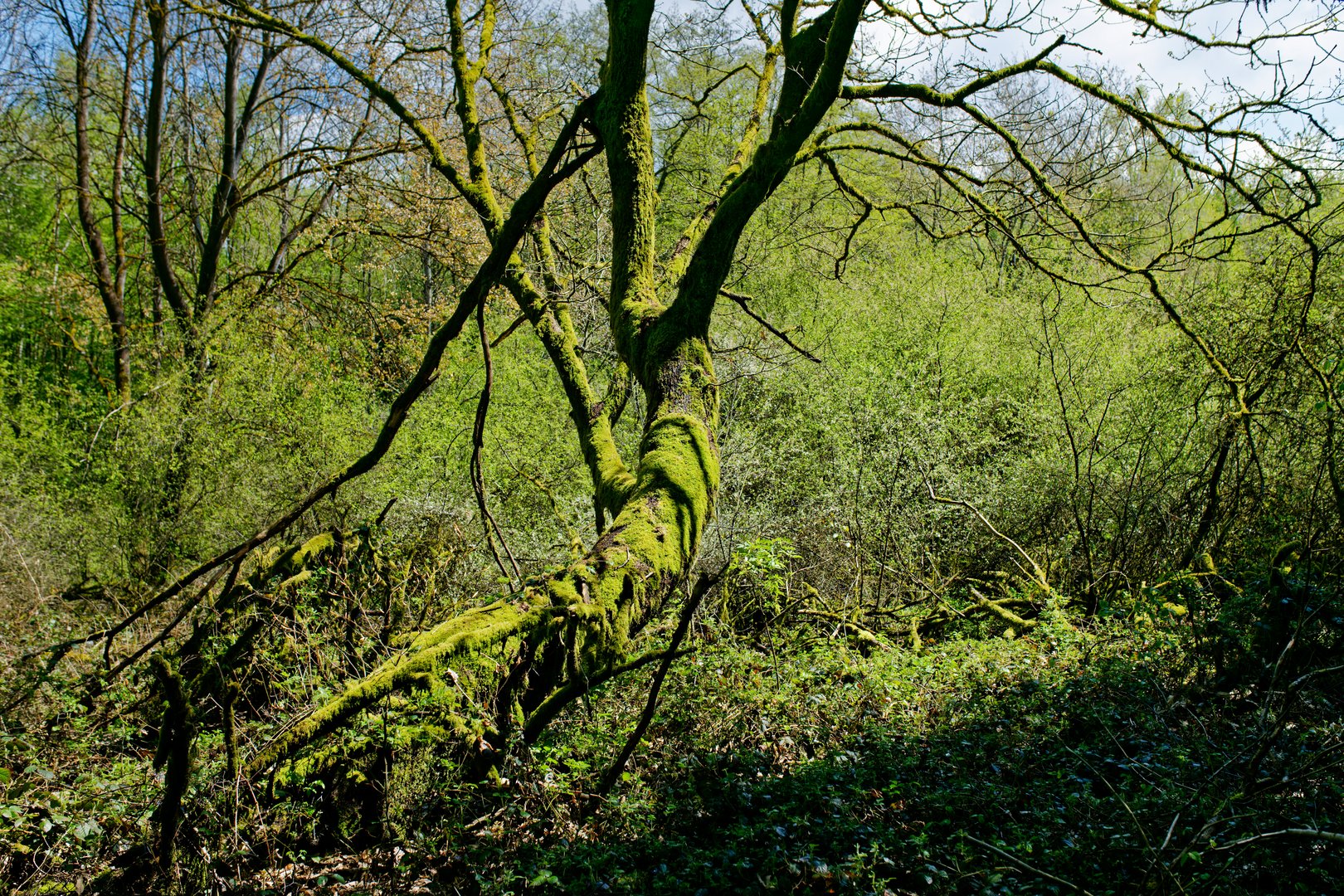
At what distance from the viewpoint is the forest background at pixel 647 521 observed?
2.90 metres

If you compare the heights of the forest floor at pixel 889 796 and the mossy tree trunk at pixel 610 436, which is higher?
the mossy tree trunk at pixel 610 436

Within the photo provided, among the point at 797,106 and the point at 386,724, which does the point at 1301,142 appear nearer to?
the point at 797,106

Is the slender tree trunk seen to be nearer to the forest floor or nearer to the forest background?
the forest background

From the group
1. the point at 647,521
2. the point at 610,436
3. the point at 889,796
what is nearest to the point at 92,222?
the point at 610,436

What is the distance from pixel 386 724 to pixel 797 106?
3280 millimetres

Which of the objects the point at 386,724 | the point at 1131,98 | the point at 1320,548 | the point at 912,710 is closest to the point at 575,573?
A: the point at 386,724

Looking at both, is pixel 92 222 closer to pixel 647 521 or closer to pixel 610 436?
pixel 610 436

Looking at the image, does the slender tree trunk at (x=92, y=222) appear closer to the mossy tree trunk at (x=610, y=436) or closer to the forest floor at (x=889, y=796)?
the mossy tree trunk at (x=610, y=436)

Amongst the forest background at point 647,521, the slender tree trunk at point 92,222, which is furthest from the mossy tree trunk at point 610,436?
the slender tree trunk at point 92,222

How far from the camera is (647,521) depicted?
3354 millimetres

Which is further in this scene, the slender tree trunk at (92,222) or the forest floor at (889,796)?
the slender tree trunk at (92,222)

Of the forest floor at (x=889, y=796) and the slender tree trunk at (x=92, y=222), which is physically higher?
the slender tree trunk at (x=92, y=222)

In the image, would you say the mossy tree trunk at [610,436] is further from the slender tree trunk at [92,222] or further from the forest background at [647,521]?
the slender tree trunk at [92,222]

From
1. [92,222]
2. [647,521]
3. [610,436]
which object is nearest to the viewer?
[647,521]
